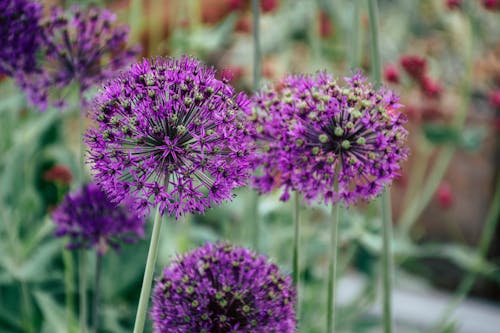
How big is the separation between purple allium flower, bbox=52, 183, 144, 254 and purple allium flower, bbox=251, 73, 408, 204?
229mm

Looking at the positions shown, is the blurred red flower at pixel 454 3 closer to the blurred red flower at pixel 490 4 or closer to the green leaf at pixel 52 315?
the blurred red flower at pixel 490 4

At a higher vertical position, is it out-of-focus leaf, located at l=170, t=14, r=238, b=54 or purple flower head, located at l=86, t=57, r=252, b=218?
out-of-focus leaf, located at l=170, t=14, r=238, b=54

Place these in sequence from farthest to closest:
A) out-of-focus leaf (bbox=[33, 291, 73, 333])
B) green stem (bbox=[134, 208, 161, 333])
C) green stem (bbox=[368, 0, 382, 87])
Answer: out-of-focus leaf (bbox=[33, 291, 73, 333]) → green stem (bbox=[368, 0, 382, 87]) → green stem (bbox=[134, 208, 161, 333])

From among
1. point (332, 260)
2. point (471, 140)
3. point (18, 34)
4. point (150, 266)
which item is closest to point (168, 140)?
point (150, 266)

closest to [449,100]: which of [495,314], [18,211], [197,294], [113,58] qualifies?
[495,314]

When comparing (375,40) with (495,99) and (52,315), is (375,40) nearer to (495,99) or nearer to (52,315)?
(52,315)

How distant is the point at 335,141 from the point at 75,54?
0.37m

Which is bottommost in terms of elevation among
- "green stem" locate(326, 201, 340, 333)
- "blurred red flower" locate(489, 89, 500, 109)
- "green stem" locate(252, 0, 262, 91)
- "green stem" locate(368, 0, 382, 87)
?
"green stem" locate(326, 201, 340, 333)

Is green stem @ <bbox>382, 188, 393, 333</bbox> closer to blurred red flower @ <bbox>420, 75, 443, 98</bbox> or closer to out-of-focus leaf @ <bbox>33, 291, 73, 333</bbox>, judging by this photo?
out-of-focus leaf @ <bbox>33, 291, 73, 333</bbox>

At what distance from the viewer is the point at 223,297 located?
574 millimetres

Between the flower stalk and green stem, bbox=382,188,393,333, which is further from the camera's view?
green stem, bbox=382,188,393,333

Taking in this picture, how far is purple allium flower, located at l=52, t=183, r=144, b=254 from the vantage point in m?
0.75

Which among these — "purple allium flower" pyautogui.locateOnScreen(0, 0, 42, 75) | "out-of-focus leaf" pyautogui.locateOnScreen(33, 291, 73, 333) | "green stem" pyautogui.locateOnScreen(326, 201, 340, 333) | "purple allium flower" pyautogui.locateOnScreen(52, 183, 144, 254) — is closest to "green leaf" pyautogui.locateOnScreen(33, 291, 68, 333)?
"out-of-focus leaf" pyautogui.locateOnScreen(33, 291, 73, 333)

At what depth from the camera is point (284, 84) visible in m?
0.65
